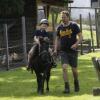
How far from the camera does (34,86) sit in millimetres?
16469

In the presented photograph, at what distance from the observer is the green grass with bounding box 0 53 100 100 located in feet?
44.9

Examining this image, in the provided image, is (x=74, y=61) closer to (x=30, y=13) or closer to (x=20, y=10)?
(x=20, y=10)

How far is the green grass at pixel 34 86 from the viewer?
13.7m

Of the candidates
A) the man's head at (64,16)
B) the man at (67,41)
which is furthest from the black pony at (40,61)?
the man's head at (64,16)

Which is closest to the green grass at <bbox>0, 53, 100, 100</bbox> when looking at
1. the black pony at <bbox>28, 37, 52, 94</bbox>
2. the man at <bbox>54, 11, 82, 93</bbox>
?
the black pony at <bbox>28, 37, 52, 94</bbox>

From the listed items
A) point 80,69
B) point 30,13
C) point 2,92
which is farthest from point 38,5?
point 2,92

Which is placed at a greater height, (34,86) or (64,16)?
(64,16)

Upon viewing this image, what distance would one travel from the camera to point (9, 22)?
26.6 metres

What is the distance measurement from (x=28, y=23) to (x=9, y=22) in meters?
1.01

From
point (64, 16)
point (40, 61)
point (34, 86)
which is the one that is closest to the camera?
point (64, 16)

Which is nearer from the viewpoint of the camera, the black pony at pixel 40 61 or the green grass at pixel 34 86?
the green grass at pixel 34 86

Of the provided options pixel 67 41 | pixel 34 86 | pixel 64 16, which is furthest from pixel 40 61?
pixel 34 86

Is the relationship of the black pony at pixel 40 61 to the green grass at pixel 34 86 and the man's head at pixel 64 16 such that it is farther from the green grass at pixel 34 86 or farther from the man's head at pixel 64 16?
the man's head at pixel 64 16

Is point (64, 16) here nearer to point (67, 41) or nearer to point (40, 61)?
point (67, 41)
